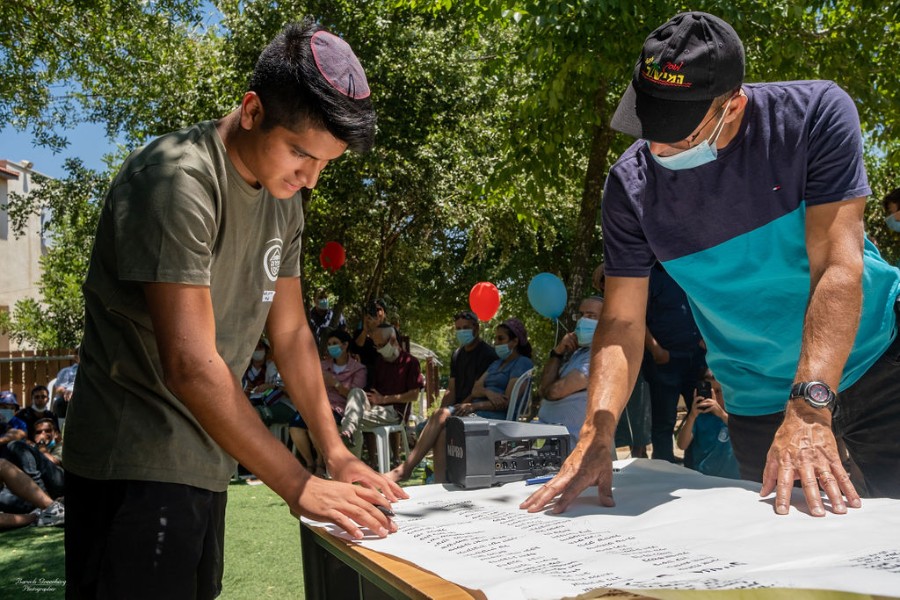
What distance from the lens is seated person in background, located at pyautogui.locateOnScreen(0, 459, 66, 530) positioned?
6.06 meters

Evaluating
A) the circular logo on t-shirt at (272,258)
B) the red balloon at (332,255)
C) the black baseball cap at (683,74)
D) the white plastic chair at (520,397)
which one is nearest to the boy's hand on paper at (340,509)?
the circular logo on t-shirt at (272,258)

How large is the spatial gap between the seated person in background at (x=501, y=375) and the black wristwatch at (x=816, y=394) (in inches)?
213

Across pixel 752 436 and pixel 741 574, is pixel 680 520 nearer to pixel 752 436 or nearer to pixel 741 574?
pixel 741 574

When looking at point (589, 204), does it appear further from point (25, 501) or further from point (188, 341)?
point (188, 341)

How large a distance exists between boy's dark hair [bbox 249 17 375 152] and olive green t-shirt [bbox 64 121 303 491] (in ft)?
0.52

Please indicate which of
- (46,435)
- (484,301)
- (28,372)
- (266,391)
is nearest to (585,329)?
(484,301)

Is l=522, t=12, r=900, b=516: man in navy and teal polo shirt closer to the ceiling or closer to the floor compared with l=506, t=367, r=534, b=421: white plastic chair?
closer to the ceiling

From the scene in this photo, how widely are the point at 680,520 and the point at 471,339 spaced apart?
668cm

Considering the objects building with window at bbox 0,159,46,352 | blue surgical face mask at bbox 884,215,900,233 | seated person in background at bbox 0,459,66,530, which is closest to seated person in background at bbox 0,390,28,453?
seated person in background at bbox 0,459,66,530

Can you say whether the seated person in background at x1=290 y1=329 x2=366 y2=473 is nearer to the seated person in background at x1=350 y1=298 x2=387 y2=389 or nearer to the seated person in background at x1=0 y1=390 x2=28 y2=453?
the seated person in background at x1=350 y1=298 x2=387 y2=389

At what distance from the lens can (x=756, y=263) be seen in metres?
1.84

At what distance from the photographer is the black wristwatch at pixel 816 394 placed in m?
1.46

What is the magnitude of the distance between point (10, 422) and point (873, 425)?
9386 mm

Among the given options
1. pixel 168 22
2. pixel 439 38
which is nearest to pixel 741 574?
pixel 168 22
